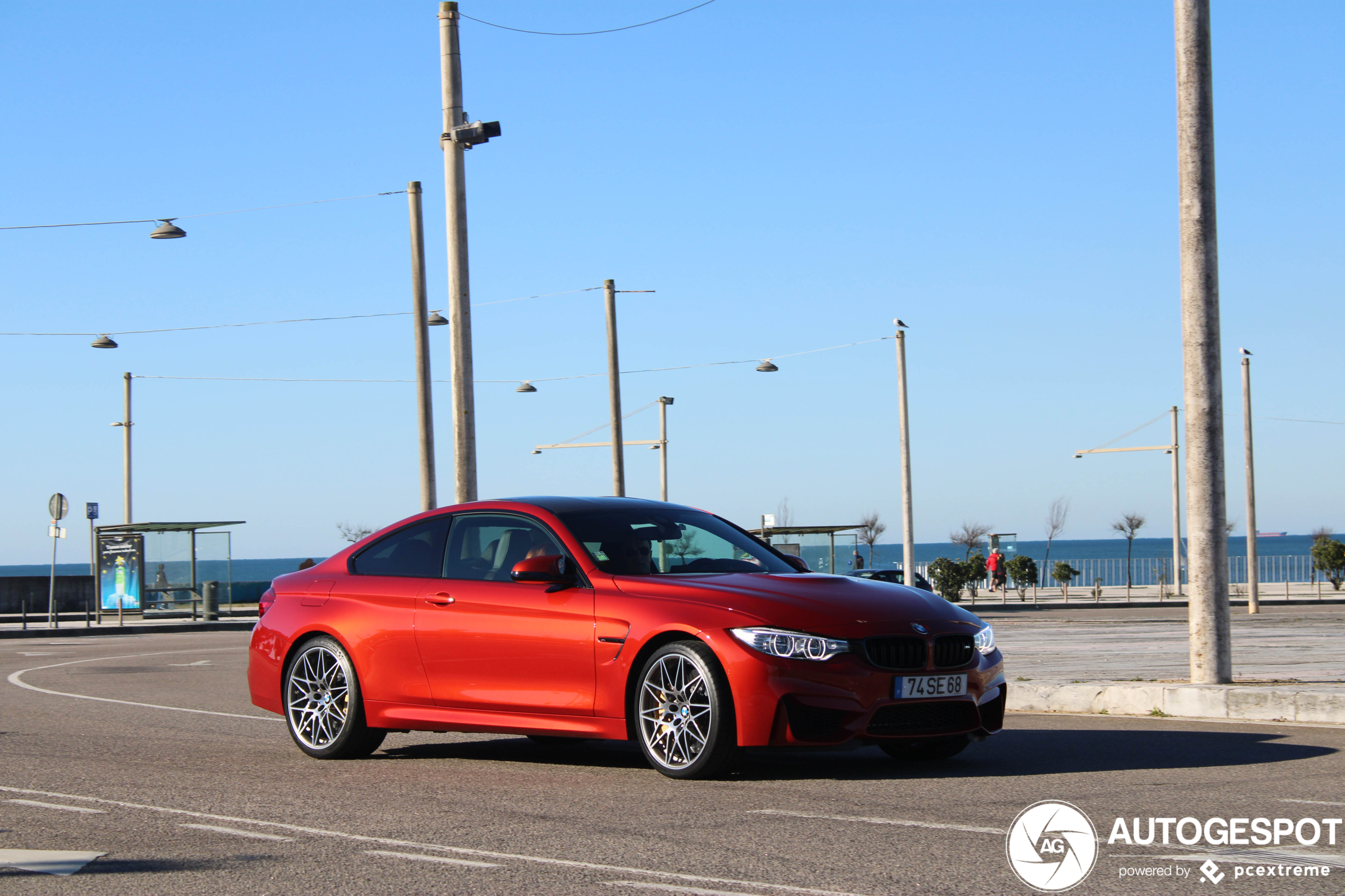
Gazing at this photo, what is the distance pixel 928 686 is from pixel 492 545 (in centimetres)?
280

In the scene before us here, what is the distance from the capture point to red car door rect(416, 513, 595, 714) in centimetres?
823

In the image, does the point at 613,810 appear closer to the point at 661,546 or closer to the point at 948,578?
the point at 661,546

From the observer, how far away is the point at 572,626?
8234 mm

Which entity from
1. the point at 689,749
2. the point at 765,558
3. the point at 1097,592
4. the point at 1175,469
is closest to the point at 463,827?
the point at 689,749

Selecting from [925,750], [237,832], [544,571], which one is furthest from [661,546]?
[237,832]

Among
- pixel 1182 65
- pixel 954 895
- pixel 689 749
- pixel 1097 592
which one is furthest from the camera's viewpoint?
pixel 1097 592

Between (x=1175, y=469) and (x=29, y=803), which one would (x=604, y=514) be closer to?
(x=29, y=803)

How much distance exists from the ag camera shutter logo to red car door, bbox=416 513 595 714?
2.66 metres

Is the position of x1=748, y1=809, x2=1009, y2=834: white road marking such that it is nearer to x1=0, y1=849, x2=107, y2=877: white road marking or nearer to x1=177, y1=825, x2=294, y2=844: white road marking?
x1=177, y1=825, x2=294, y2=844: white road marking

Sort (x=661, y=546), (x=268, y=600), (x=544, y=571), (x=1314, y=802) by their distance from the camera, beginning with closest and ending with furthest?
(x=1314, y=802) → (x=544, y=571) → (x=661, y=546) → (x=268, y=600)

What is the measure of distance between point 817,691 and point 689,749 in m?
0.77

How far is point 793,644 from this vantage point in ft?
24.6

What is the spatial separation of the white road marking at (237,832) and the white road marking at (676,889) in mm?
1667

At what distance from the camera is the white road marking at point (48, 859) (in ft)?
18.8
